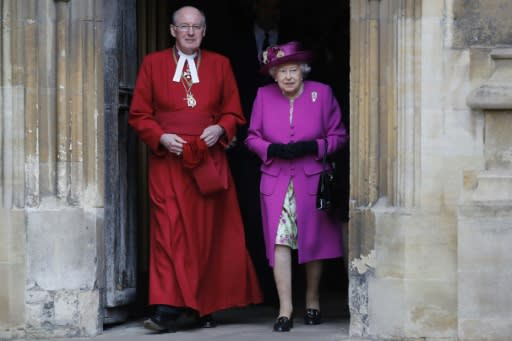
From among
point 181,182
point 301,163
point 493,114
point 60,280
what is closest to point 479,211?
point 493,114

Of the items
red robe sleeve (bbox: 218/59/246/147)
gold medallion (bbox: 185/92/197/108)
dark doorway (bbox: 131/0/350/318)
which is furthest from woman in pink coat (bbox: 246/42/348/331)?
gold medallion (bbox: 185/92/197/108)

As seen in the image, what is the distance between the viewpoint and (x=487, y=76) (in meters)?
9.57

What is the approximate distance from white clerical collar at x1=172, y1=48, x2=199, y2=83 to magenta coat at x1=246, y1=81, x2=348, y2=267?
1.57 ft

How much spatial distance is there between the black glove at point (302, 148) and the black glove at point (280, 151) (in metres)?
0.02

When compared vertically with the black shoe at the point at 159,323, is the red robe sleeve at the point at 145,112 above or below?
above

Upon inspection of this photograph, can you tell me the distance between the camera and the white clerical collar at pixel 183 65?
10453 millimetres

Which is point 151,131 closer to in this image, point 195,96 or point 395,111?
point 195,96

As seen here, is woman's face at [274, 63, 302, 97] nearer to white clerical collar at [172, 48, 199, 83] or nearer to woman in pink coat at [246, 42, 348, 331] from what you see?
woman in pink coat at [246, 42, 348, 331]

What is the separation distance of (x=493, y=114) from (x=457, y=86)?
0.94ft

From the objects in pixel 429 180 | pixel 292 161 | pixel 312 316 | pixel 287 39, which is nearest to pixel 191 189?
pixel 292 161

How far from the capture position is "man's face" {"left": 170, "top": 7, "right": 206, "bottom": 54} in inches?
409

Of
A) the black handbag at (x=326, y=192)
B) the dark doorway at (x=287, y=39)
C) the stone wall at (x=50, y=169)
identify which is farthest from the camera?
the dark doorway at (x=287, y=39)

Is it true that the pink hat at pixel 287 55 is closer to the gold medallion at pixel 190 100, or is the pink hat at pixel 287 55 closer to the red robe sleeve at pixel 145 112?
the gold medallion at pixel 190 100

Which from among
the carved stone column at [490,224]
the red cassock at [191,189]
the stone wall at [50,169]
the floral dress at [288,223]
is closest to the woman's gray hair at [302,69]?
the red cassock at [191,189]
